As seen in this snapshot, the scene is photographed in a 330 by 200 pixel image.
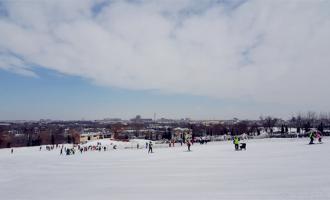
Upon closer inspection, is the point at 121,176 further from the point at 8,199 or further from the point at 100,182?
the point at 8,199

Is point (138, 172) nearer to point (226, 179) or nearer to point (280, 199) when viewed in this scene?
point (226, 179)

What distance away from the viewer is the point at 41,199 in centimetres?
1295

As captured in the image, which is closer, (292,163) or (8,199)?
(8,199)

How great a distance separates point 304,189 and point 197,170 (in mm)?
6998

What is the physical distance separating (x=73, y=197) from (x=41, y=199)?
45.5 inches

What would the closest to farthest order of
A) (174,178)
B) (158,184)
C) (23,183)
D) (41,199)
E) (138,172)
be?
(41,199), (158,184), (174,178), (23,183), (138,172)

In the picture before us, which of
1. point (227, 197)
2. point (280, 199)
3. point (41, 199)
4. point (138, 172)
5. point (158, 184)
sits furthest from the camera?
point (138, 172)

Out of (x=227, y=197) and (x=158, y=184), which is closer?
(x=227, y=197)

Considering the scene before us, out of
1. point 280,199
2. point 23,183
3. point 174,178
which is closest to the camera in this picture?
point 280,199

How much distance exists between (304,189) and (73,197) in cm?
793

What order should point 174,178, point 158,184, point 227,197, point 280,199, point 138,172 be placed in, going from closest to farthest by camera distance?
point 280,199 < point 227,197 < point 158,184 < point 174,178 < point 138,172

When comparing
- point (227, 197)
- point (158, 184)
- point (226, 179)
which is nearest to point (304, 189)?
point (227, 197)

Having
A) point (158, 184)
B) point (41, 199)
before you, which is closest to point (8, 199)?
point (41, 199)

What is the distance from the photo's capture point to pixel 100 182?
16078 mm
